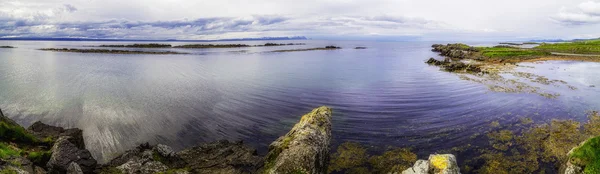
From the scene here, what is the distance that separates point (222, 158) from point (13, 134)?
10632mm

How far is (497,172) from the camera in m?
15.8

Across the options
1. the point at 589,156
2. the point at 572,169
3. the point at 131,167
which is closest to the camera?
the point at 589,156

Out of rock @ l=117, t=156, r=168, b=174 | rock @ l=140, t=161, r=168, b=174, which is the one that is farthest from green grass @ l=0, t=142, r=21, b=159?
rock @ l=140, t=161, r=168, b=174

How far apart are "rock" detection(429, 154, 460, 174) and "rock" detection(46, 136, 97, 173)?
592 inches

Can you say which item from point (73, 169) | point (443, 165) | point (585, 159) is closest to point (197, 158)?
point (73, 169)

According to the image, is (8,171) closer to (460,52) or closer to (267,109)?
(267,109)

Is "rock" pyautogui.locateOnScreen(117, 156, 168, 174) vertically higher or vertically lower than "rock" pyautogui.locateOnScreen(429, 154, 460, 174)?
lower

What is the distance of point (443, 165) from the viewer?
12.4 metres

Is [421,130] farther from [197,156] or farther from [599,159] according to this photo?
[197,156]

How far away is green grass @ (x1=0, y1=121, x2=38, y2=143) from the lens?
50.0 feet

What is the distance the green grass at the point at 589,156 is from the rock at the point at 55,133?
989 inches

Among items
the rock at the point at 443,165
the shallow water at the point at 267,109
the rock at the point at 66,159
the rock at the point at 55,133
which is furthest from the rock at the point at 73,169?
the rock at the point at 443,165

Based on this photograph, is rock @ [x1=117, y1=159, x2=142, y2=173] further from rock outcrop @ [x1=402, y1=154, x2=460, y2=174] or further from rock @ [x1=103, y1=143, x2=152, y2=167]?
rock outcrop @ [x1=402, y1=154, x2=460, y2=174]

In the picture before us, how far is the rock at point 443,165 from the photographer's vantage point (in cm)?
1219
